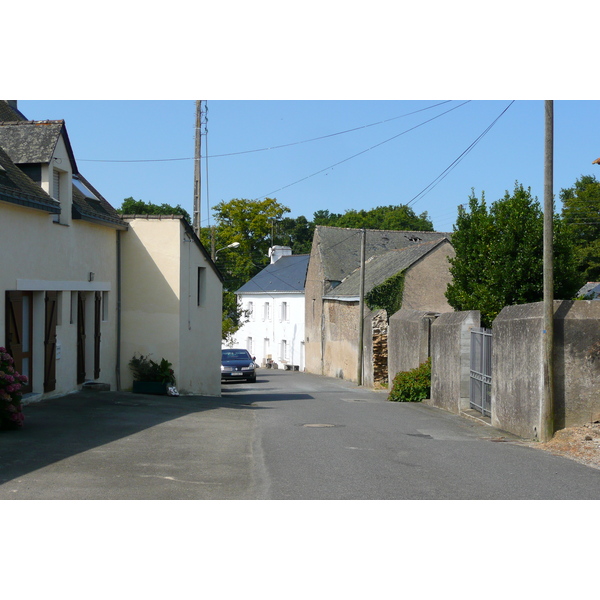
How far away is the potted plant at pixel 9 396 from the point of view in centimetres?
1064

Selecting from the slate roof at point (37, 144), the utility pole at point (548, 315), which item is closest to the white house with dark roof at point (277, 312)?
the slate roof at point (37, 144)

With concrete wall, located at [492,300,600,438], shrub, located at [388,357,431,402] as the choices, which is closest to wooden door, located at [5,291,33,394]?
concrete wall, located at [492,300,600,438]

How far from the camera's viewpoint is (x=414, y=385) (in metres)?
21.3

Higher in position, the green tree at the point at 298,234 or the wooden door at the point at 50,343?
the green tree at the point at 298,234

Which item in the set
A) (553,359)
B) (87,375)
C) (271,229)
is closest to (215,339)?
(87,375)

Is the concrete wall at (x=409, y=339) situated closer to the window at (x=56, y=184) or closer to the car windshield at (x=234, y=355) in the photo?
the window at (x=56, y=184)

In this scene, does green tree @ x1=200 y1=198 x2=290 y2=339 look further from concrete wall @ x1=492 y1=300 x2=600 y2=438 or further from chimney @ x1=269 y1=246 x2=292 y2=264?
concrete wall @ x1=492 y1=300 x2=600 y2=438

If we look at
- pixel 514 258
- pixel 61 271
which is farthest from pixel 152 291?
pixel 514 258

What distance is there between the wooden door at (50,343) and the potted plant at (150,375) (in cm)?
381

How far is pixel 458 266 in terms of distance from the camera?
77.9 feet

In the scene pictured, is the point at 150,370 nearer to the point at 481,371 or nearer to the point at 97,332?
the point at 97,332

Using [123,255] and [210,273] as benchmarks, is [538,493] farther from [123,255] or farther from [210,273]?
[210,273]

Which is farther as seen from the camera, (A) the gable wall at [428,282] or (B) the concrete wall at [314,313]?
(B) the concrete wall at [314,313]

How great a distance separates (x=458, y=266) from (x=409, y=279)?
12.3m
